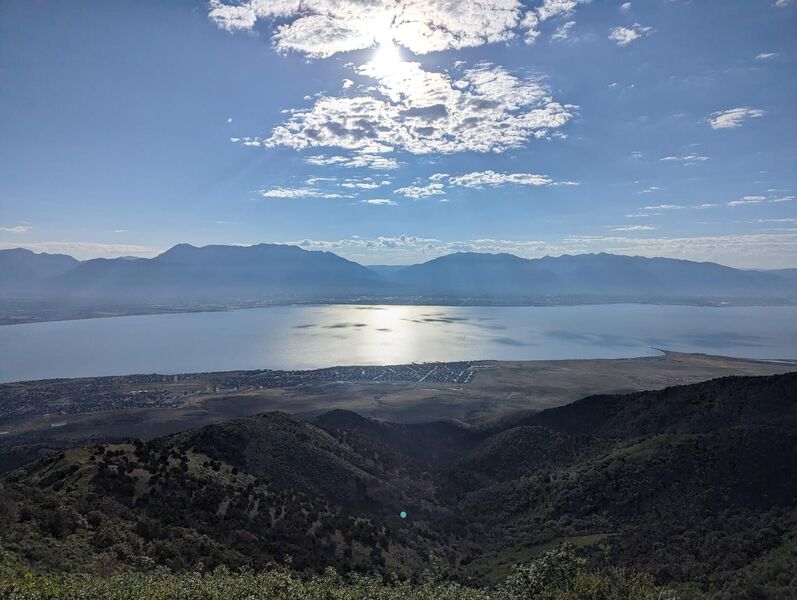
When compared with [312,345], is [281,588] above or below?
above

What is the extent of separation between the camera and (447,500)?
127ft

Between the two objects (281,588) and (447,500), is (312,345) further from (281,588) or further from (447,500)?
(281,588)

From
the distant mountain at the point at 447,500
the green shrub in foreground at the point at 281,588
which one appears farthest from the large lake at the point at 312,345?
the green shrub in foreground at the point at 281,588

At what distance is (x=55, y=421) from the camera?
70.2m

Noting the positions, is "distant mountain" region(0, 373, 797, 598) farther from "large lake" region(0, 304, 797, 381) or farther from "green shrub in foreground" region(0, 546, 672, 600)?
"large lake" region(0, 304, 797, 381)

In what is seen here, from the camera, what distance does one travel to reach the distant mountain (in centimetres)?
1885

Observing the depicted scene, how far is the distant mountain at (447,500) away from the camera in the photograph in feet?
61.8

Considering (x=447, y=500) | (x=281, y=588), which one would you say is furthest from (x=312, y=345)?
(x=281, y=588)

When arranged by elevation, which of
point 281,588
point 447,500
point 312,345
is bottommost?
point 447,500

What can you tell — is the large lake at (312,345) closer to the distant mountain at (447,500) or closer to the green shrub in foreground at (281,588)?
the distant mountain at (447,500)

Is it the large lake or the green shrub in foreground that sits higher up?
the green shrub in foreground

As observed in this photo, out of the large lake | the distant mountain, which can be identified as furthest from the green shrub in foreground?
the large lake

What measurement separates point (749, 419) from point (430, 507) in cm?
2568

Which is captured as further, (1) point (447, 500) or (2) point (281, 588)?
(1) point (447, 500)
